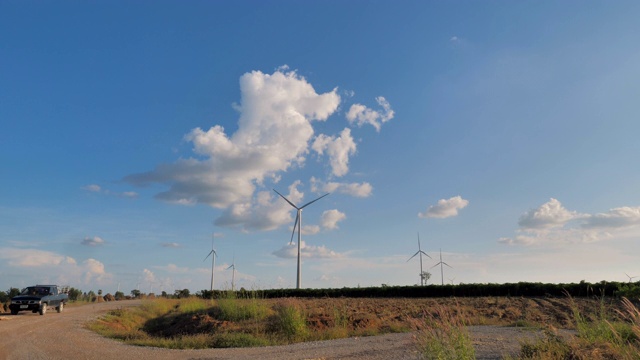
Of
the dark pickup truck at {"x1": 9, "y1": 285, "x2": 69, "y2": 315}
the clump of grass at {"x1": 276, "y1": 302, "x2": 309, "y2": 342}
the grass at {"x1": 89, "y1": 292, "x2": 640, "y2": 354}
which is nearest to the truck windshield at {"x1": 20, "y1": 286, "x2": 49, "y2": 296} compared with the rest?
the dark pickup truck at {"x1": 9, "y1": 285, "x2": 69, "y2": 315}

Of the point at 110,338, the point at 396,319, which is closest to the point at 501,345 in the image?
the point at 396,319

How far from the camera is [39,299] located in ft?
105

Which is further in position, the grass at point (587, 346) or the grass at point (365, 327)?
the grass at point (365, 327)

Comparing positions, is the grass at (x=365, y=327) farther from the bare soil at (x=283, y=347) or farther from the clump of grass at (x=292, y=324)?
the bare soil at (x=283, y=347)

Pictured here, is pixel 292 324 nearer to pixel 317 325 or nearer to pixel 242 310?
pixel 317 325

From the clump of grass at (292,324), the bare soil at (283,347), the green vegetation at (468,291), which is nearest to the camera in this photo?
the bare soil at (283,347)

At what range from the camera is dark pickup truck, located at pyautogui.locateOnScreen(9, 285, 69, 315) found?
3184 centimetres

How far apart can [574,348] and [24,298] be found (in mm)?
33849

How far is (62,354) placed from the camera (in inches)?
626

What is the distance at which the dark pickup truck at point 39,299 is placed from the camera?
104 feet

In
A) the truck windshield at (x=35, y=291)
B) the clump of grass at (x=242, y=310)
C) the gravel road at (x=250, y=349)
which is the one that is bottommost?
the gravel road at (x=250, y=349)

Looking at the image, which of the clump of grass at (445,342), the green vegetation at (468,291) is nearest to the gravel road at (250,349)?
the clump of grass at (445,342)

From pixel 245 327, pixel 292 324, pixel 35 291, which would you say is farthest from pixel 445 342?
pixel 35 291

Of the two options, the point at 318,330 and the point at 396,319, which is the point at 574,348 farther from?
the point at 396,319
